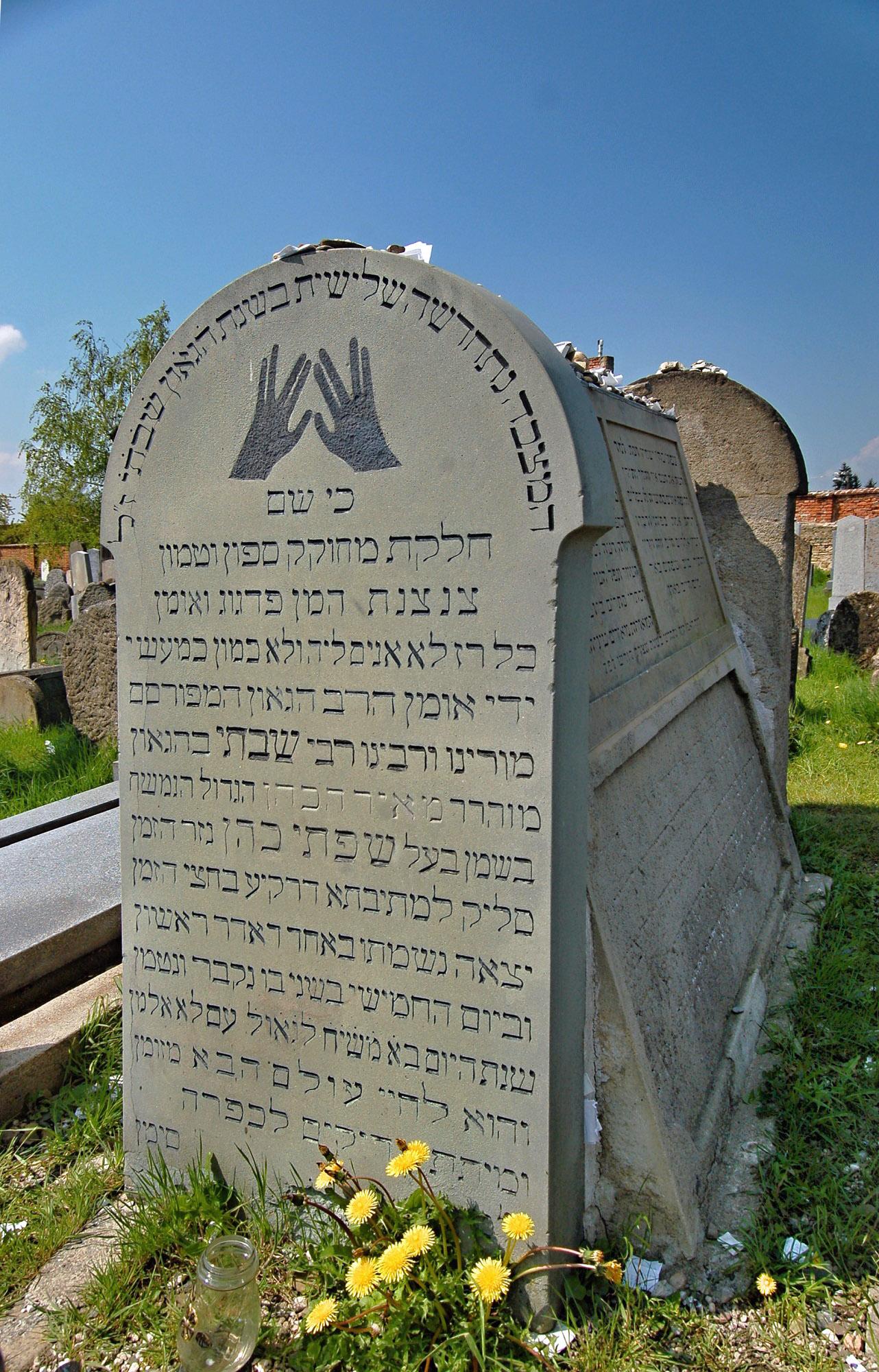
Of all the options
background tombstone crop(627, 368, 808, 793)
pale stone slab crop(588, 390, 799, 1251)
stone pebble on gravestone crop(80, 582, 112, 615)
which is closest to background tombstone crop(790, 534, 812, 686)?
background tombstone crop(627, 368, 808, 793)

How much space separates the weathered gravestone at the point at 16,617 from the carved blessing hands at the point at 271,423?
822 cm

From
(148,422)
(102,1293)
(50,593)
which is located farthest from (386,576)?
(50,593)

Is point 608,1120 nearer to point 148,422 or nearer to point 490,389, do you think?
point 490,389

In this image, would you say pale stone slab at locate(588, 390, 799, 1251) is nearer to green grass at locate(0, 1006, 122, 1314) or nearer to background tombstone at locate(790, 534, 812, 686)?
green grass at locate(0, 1006, 122, 1314)

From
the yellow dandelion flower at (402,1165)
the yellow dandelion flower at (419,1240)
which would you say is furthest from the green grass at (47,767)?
the yellow dandelion flower at (419,1240)

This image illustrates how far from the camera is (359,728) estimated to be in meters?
2.13

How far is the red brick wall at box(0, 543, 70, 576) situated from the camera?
28.4m

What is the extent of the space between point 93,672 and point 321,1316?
5.68 meters

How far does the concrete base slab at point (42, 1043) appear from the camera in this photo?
9.09ft

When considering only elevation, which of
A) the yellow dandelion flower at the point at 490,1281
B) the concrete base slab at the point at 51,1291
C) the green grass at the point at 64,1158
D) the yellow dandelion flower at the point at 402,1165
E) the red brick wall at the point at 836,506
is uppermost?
the red brick wall at the point at 836,506

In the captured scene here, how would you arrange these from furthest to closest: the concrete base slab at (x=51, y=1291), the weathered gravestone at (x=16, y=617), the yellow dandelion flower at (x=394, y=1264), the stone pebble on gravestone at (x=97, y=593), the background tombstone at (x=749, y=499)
Result: the weathered gravestone at (x=16, y=617)
the stone pebble on gravestone at (x=97, y=593)
the background tombstone at (x=749, y=499)
the concrete base slab at (x=51, y=1291)
the yellow dandelion flower at (x=394, y=1264)

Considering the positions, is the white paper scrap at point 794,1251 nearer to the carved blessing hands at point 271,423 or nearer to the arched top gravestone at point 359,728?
the arched top gravestone at point 359,728

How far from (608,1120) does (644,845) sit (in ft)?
2.25

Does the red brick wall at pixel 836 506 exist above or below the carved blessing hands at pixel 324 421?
above
